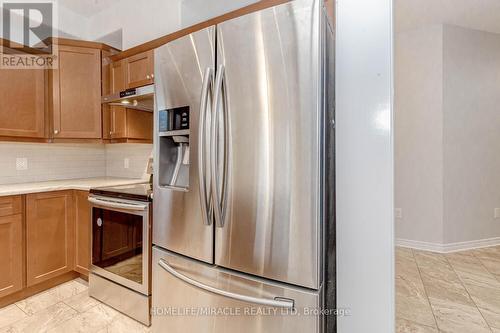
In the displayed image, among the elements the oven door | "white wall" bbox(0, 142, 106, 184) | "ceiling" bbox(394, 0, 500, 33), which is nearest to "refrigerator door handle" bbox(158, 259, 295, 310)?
the oven door

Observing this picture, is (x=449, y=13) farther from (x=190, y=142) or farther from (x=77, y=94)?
(x=77, y=94)

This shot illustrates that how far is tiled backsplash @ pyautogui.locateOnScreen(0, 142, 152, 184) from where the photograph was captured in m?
2.41

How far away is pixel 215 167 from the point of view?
4.02ft

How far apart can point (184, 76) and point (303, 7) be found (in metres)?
0.66

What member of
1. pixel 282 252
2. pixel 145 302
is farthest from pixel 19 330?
pixel 282 252

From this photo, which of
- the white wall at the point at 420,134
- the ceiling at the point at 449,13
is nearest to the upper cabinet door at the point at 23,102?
the ceiling at the point at 449,13

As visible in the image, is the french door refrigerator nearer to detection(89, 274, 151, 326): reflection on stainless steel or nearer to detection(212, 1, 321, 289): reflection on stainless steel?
detection(212, 1, 321, 289): reflection on stainless steel

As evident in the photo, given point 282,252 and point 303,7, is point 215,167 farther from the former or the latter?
point 303,7

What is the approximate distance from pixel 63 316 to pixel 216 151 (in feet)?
5.73

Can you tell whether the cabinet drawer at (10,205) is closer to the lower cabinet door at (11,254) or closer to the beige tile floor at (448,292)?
the lower cabinet door at (11,254)

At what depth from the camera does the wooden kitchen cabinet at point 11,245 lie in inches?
75.3

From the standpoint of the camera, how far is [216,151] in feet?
4.04

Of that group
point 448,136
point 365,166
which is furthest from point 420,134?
point 365,166

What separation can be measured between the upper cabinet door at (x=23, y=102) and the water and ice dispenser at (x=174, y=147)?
159cm
